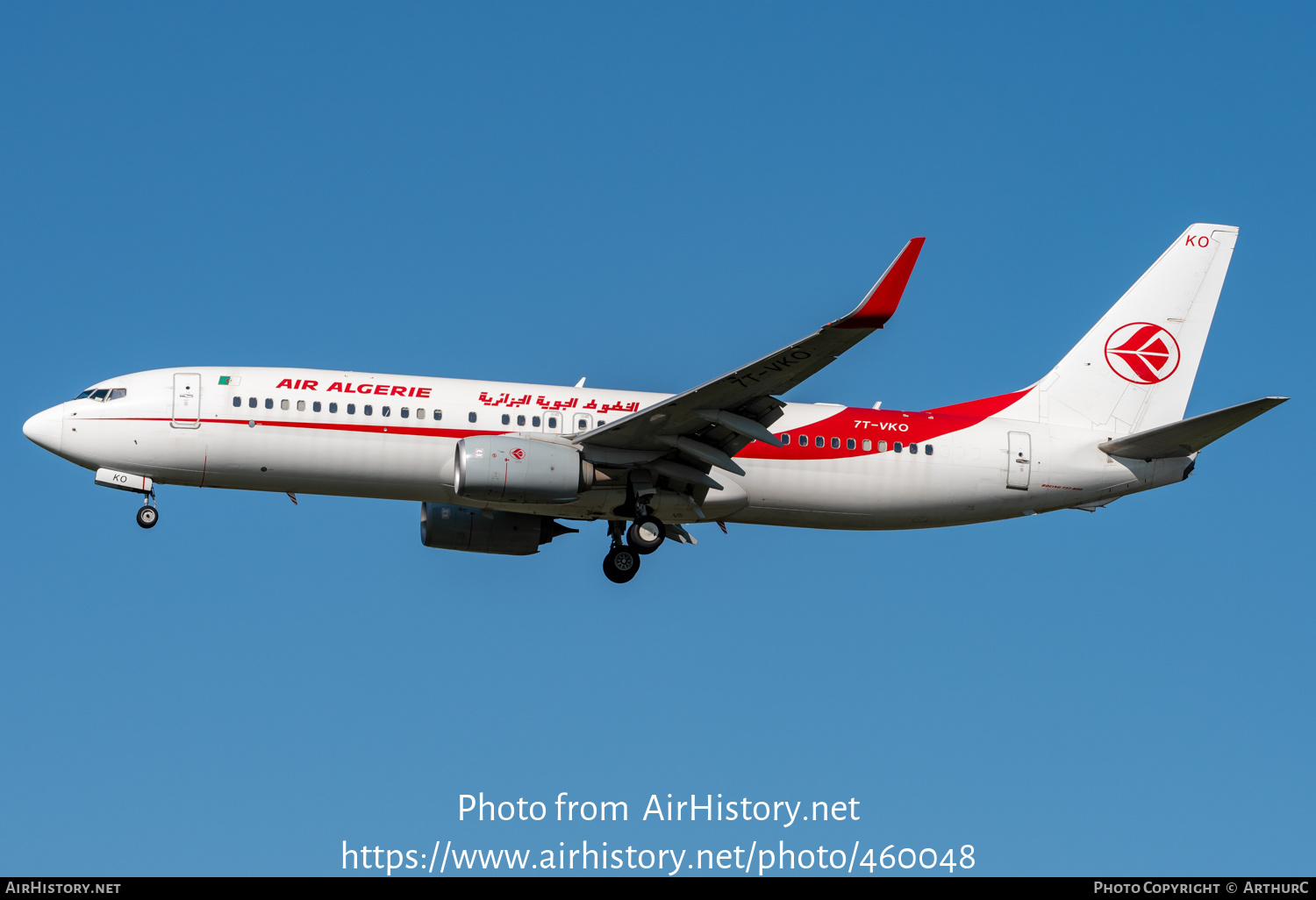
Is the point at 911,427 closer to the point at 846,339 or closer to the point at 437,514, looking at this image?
the point at 846,339

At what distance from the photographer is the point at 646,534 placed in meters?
31.6

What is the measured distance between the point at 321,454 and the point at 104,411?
16.3 feet

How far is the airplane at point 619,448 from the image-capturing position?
2977cm

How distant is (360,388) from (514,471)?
4.18 meters

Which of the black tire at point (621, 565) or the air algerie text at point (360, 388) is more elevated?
the air algerie text at point (360, 388)

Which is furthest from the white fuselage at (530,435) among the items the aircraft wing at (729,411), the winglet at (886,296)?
the winglet at (886,296)

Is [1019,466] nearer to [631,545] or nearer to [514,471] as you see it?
[631,545]

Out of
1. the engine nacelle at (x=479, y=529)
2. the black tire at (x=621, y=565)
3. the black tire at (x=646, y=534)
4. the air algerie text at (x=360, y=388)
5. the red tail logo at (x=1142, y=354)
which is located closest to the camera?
the air algerie text at (x=360, y=388)

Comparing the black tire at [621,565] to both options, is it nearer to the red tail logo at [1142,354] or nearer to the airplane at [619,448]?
the airplane at [619,448]

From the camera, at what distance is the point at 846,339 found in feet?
85.7

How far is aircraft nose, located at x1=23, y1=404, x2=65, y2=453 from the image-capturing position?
30531 mm

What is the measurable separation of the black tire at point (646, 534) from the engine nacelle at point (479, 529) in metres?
3.35
